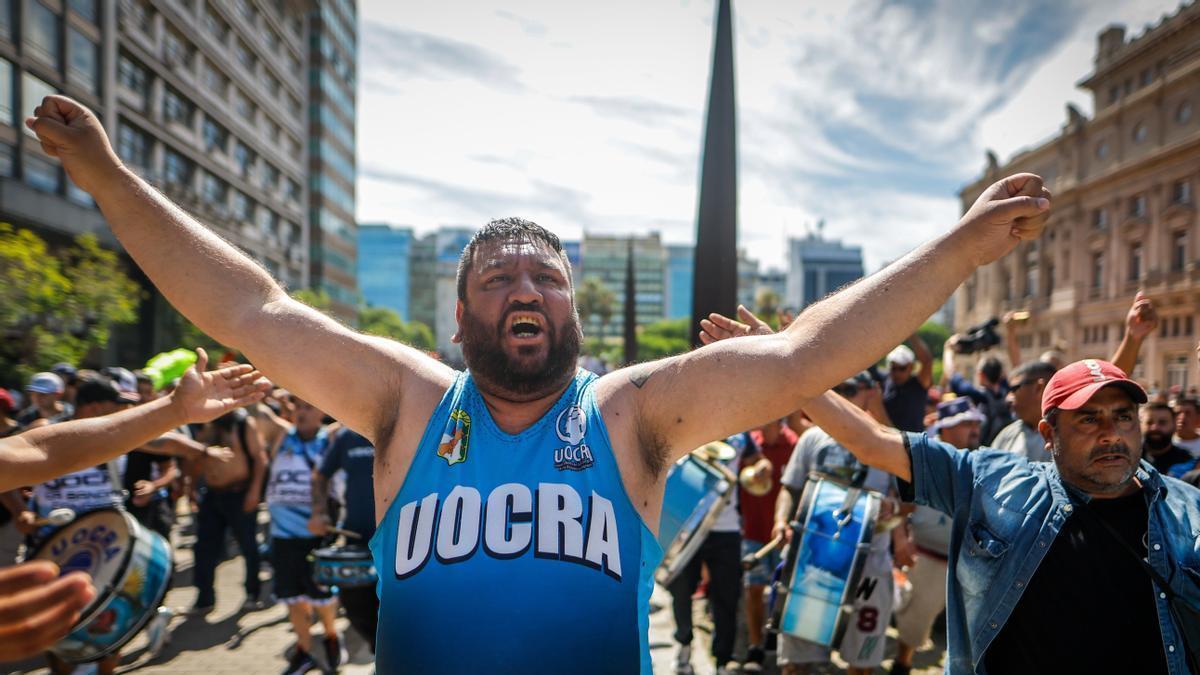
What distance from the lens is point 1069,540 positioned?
96.3 inches

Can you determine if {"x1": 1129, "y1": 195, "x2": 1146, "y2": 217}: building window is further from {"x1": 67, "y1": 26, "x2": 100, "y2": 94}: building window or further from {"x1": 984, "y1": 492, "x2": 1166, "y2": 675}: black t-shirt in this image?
{"x1": 67, "y1": 26, "x2": 100, "y2": 94}: building window

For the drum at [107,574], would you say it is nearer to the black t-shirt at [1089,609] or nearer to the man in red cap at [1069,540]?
the man in red cap at [1069,540]

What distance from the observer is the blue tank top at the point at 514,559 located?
1.64 metres

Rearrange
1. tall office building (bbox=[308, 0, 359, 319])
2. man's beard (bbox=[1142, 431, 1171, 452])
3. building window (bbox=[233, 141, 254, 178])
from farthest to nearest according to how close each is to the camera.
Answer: tall office building (bbox=[308, 0, 359, 319]), building window (bbox=[233, 141, 254, 178]), man's beard (bbox=[1142, 431, 1171, 452])

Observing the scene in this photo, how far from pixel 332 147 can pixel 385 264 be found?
5631 inches

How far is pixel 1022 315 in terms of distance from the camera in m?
6.41

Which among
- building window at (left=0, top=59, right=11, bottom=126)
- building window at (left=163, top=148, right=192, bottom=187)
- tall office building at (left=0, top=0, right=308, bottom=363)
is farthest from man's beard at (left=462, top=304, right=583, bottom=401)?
building window at (left=163, top=148, right=192, bottom=187)

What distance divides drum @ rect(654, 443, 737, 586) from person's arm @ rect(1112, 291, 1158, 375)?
2.44 m

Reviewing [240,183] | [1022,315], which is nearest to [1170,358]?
[1022,315]

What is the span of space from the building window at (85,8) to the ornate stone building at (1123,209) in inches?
1924

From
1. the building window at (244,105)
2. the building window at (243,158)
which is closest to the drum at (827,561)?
the building window at (243,158)

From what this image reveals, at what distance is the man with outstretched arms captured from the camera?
1.64 m

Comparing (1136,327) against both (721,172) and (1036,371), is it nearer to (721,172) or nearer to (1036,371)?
(1036,371)

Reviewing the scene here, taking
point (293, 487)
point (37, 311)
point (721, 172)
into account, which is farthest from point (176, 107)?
point (721, 172)
